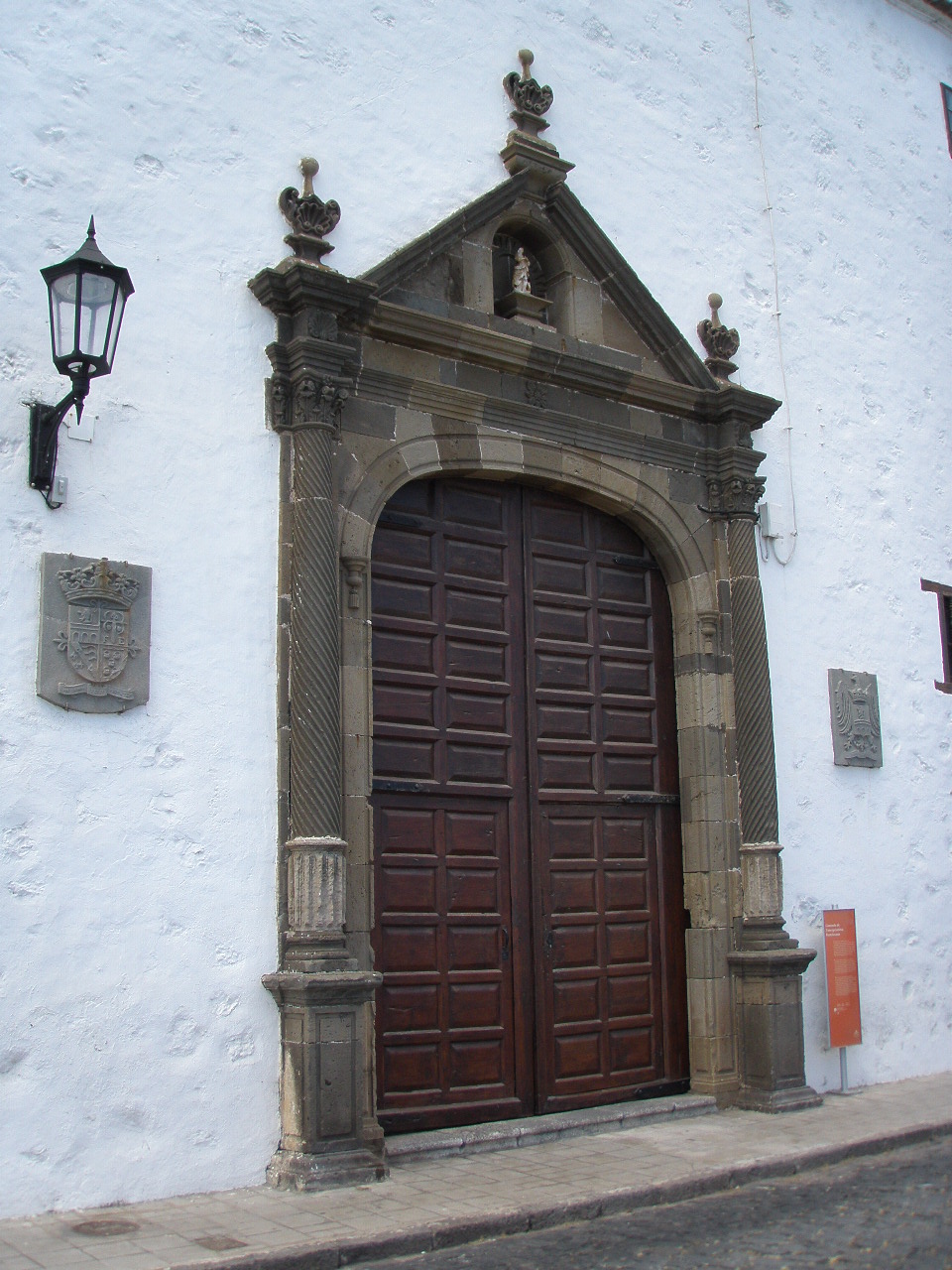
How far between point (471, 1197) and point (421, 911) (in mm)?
1528

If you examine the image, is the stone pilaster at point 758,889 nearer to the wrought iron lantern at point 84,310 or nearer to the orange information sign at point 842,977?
the orange information sign at point 842,977

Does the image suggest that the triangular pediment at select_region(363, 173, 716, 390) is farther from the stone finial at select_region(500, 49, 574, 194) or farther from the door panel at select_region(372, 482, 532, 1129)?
the door panel at select_region(372, 482, 532, 1129)

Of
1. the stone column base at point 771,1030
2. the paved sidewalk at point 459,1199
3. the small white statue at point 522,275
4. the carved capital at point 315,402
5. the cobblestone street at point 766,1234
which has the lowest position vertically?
the cobblestone street at point 766,1234

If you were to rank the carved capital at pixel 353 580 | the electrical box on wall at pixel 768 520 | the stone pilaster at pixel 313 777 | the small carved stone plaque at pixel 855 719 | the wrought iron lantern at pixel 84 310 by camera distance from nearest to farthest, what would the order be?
the wrought iron lantern at pixel 84 310 < the stone pilaster at pixel 313 777 < the carved capital at pixel 353 580 < the electrical box on wall at pixel 768 520 < the small carved stone plaque at pixel 855 719

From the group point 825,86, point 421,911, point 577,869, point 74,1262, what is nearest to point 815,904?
point 577,869

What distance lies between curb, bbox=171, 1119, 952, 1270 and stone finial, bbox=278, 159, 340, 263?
4367 millimetres

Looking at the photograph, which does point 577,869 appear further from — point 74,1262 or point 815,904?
point 74,1262

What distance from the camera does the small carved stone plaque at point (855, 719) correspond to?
8.48 m

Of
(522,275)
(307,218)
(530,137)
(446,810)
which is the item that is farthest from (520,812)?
(530,137)

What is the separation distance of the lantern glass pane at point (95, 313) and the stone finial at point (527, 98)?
131 inches

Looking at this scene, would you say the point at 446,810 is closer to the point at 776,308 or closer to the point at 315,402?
the point at 315,402

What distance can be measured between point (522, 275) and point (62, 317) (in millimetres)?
3070

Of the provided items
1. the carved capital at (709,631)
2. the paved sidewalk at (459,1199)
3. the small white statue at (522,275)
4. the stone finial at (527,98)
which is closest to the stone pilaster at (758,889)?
the carved capital at (709,631)

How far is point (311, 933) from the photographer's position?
5.95 metres
